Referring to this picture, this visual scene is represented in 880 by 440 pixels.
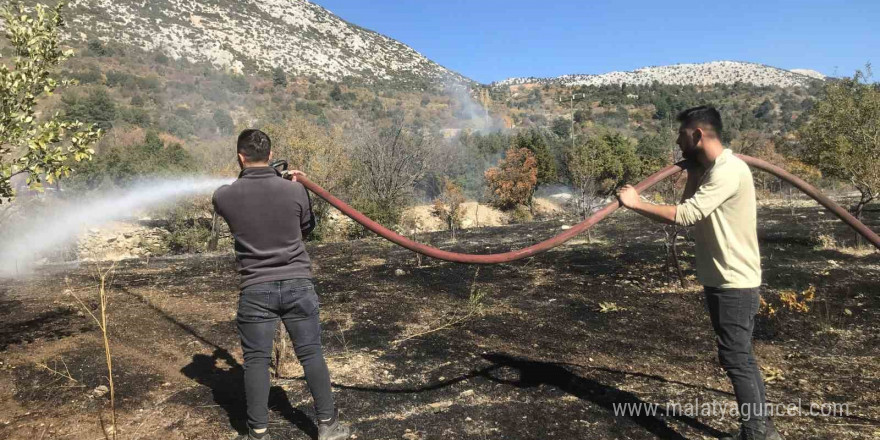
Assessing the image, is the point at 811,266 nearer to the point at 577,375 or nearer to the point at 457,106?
the point at 577,375

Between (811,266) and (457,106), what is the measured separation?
5653 cm

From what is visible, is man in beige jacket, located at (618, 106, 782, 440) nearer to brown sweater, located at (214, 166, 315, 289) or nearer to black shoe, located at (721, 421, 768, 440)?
black shoe, located at (721, 421, 768, 440)

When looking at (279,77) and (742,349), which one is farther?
(279,77)

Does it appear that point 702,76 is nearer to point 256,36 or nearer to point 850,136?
point 256,36

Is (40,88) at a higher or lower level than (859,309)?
higher

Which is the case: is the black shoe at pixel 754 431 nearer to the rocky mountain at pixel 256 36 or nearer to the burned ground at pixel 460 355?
the burned ground at pixel 460 355

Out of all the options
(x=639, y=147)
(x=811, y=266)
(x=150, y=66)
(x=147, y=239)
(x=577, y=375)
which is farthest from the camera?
(x=150, y=66)

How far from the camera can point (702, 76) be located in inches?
3310

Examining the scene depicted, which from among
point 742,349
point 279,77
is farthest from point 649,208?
point 279,77

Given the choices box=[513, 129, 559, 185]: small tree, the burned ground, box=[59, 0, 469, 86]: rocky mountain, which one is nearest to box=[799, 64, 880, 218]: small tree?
the burned ground

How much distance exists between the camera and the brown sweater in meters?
2.78

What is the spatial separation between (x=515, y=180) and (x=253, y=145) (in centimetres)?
2181

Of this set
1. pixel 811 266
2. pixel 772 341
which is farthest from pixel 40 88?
pixel 811 266

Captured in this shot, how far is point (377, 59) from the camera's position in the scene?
2785 inches
